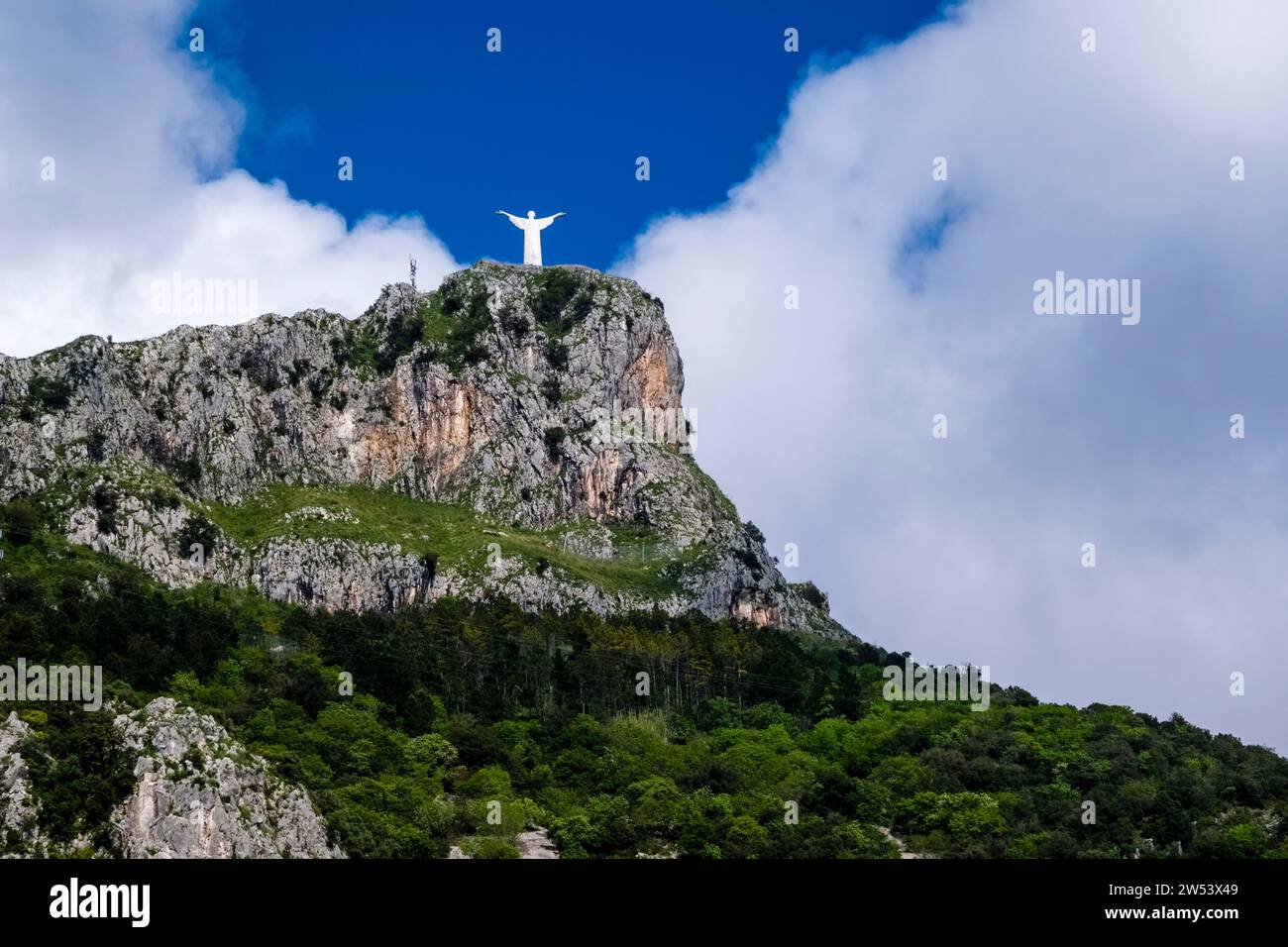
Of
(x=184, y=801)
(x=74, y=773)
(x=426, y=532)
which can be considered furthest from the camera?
(x=426, y=532)

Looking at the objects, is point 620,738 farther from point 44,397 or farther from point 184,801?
point 44,397

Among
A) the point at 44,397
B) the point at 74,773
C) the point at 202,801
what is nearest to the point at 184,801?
the point at 202,801

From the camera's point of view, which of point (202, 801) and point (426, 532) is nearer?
point (202, 801)

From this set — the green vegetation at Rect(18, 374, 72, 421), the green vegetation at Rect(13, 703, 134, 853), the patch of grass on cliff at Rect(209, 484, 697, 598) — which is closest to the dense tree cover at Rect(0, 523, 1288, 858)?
the green vegetation at Rect(13, 703, 134, 853)

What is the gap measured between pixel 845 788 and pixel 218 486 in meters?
92.6

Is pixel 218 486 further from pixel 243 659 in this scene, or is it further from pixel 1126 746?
pixel 1126 746

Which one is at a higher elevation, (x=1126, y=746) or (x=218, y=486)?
(x=218, y=486)

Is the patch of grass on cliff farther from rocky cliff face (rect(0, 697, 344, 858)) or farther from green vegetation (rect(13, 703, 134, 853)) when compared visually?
green vegetation (rect(13, 703, 134, 853))

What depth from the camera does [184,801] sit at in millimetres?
92500

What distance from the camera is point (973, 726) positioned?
149 metres

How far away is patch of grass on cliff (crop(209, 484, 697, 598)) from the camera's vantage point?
178125 mm

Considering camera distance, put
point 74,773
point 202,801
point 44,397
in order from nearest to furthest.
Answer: point 74,773 < point 202,801 < point 44,397

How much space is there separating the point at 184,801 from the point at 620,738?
172 feet
